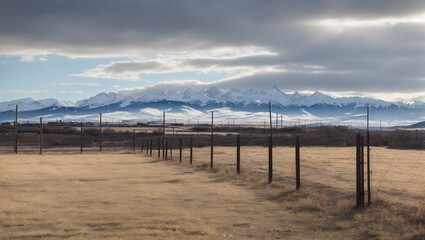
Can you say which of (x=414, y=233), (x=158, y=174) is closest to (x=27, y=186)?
(x=158, y=174)

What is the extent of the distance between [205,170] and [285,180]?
6.19 meters

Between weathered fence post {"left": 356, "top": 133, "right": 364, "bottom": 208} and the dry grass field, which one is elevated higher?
weathered fence post {"left": 356, "top": 133, "right": 364, "bottom": 208}

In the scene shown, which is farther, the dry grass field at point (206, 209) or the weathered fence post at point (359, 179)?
the weathered fence post at point (359, 179)

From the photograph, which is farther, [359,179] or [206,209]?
[206,209]

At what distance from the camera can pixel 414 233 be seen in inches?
449

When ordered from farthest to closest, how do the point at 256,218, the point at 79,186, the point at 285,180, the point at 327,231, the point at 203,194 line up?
the point at 285,180 → the point at 79,186 → the point at 203,194 → the point at 256,218 → the point at 327,231

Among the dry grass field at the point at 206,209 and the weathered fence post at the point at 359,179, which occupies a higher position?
the weathered fence post at the point at 359,179

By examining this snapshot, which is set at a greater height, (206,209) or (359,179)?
(359,179)

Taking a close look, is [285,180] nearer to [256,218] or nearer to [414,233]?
[256,218]

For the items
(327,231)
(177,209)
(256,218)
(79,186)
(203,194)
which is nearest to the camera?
(327,231)

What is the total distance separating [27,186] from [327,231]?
13.4 meters

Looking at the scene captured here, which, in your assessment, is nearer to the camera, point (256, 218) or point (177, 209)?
point (256, 218)

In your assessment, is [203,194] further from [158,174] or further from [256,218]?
[158,174]

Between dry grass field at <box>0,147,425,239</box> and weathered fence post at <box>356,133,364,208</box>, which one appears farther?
weathered fence post at <box>356,133,364,208</box>
